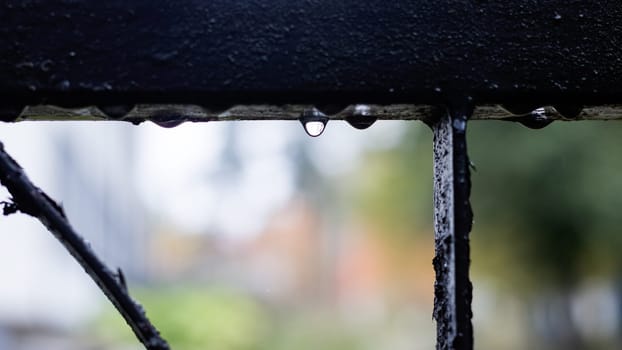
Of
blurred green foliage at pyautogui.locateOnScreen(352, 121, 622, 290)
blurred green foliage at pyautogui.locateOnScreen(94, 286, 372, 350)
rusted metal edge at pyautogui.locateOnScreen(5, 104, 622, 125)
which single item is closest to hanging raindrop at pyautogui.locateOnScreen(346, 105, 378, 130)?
Result: rusted metal edge at pyautogui.locateOnScreen(5, 104, 622, 125)

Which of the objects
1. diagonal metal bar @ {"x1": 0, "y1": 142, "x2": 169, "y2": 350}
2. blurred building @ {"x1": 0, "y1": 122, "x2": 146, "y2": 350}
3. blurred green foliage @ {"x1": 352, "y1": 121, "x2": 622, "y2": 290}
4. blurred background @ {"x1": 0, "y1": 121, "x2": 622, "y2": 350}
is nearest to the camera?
diagonal metal bar @ {"x1": 0, "y1": 142, "x2": 169, "y2": 350}

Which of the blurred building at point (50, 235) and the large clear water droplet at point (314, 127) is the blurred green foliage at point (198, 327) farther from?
the large clear water droplet at point (314, 127)

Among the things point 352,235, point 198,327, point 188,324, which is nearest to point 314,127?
point 188,324

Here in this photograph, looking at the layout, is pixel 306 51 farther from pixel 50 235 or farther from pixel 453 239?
pixel 50 235

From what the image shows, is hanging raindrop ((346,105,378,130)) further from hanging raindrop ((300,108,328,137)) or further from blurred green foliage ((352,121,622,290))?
blurred green foliage ((352,121,622,290))

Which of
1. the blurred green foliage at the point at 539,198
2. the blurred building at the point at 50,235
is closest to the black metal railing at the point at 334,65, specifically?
the blurred building at the point at 50,235
